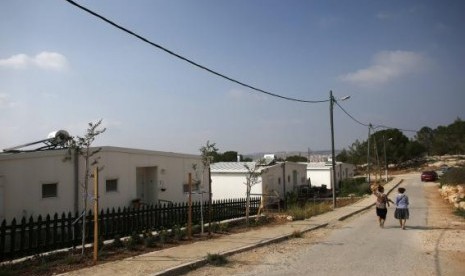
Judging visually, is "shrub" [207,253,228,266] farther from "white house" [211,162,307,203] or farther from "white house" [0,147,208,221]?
"white house" [211,162,307,203]

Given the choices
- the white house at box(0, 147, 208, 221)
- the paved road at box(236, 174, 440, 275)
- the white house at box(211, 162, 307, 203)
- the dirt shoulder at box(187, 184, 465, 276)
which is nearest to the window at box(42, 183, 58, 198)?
the white house at box(0, 147, 208, 221)

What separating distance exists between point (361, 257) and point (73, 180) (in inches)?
393

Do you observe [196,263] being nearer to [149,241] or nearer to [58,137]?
[149,241]

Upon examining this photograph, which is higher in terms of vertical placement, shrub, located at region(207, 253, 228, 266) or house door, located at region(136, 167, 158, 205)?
house door, located at region(136, 167, 158, 205)

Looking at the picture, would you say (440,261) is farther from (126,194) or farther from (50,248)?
(126,194)

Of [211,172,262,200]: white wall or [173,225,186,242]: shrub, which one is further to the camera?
[211,172,262,200]: white wall

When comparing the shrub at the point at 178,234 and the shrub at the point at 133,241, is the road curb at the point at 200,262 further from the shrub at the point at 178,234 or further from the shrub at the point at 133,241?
the shrub at the point at 133,241

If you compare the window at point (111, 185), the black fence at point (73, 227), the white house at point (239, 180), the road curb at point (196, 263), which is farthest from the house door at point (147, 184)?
the road curb at point (196, 263)

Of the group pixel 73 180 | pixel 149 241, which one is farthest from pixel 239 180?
pixel 149 241

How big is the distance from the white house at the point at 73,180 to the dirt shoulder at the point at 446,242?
7386 mm

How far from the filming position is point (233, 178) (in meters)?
30.1

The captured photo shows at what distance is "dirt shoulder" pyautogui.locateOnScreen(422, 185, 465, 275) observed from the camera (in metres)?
9.80

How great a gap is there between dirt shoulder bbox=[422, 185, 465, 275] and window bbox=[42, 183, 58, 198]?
11469 mm

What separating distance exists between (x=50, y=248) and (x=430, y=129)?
130548 millimetres
